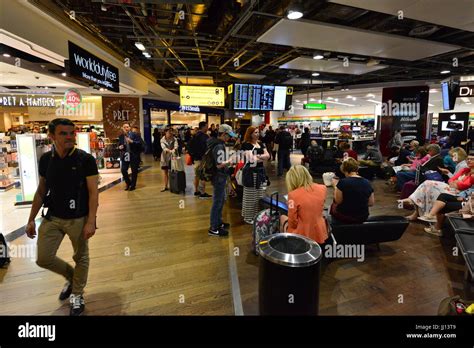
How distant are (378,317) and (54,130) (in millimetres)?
3168

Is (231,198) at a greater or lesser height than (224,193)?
lesser

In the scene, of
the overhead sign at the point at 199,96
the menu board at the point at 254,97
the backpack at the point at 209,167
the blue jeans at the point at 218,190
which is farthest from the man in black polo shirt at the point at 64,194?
the overhead sign at the point at 199,96

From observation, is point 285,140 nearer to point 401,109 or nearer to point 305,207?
point 305,207

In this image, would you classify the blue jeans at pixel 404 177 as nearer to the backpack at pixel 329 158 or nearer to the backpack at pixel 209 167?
the backpack at pixel 329 158

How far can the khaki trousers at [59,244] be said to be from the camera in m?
2.21

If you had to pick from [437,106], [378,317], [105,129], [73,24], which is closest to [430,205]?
[378,317]

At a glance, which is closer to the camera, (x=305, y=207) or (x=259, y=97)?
(x=305, y=207)

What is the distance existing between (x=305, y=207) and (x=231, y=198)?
3.74 meters

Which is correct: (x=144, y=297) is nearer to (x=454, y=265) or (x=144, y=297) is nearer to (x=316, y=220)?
(x=316, y=220)

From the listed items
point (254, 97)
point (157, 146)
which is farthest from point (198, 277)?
point (157, 146)

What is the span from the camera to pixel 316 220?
2582 millimetres

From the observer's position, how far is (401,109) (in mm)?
11148

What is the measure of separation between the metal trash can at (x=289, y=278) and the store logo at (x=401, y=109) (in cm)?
1151

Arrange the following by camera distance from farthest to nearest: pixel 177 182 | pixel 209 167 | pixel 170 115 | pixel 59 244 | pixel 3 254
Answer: pixel 170 115
pixel 177 182
pixel 209 167
pixel 3 254
pixel 59 244
